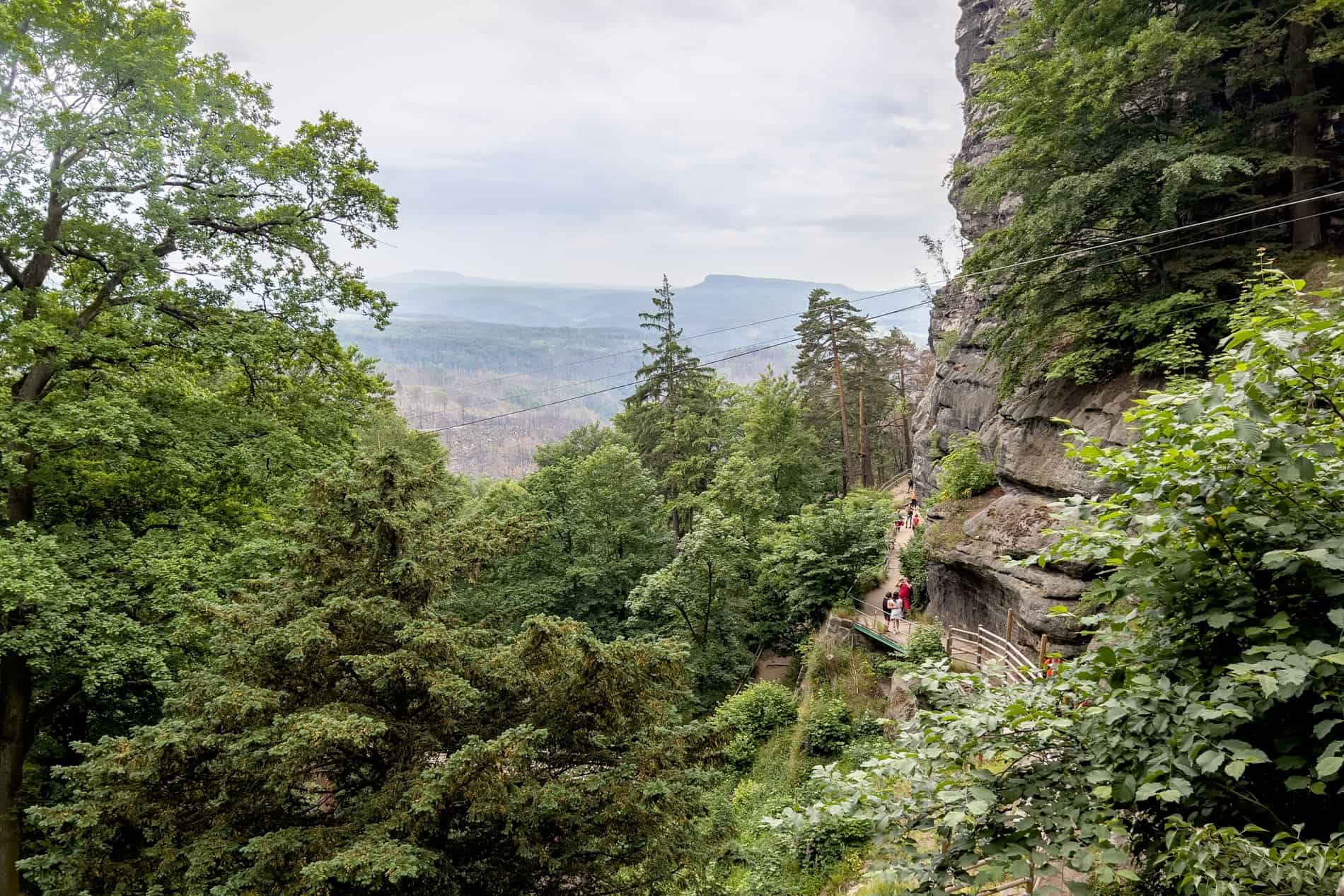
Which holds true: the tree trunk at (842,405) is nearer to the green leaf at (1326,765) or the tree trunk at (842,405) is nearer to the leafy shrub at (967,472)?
the leafy shrub at (967,472)

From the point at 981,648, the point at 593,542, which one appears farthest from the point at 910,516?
the point at 981,648

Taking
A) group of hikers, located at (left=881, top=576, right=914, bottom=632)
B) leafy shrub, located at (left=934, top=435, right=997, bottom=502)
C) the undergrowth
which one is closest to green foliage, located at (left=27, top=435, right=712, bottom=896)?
the undergrowth

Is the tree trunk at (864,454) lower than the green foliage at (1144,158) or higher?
lower

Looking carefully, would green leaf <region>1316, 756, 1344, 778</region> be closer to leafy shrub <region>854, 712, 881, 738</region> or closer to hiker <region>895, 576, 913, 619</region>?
leafy shrub <region>854, 712, 881, 738</region>

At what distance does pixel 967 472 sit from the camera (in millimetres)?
15961

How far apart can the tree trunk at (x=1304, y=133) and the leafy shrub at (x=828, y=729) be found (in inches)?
480

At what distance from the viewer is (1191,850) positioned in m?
2.21

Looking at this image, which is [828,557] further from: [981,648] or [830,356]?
[830,356]

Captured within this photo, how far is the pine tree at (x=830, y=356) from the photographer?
33812mm

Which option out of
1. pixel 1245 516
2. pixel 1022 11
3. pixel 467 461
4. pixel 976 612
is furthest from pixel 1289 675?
pixel 467 461

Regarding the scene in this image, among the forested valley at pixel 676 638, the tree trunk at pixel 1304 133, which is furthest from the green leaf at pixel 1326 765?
the tree trunk at pixel 1304 133

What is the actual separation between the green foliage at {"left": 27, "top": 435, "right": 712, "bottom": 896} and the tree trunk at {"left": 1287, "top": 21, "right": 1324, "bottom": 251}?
12842 mm

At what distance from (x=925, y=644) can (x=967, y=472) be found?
14.2 ft

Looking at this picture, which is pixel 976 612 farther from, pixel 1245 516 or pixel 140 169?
pixel 140 169
